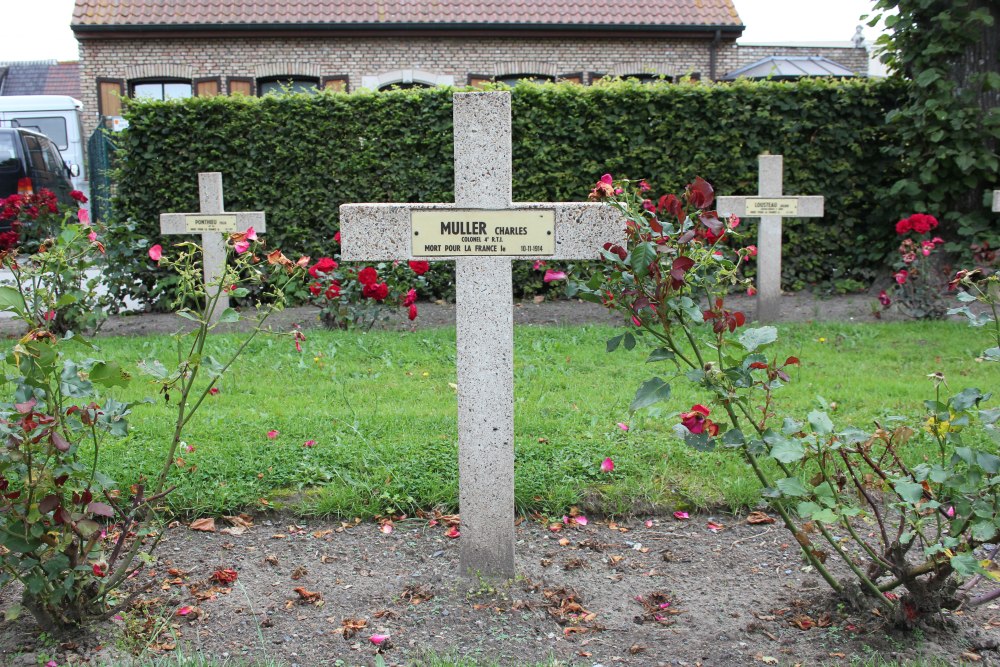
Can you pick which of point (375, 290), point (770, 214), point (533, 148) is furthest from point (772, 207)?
point (375, 290)

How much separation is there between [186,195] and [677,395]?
6.50 metres

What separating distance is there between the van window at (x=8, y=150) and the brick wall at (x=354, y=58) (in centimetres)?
221

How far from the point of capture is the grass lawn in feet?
11.7

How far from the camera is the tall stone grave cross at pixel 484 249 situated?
2863mm

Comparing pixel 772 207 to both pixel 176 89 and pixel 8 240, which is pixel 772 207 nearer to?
pixel 8 240

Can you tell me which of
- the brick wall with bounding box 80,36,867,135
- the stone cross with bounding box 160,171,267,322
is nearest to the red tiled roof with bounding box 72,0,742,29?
the brick wall with bounding box 80,36,867,135

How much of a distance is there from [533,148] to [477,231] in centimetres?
676

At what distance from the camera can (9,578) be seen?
8.02 ft

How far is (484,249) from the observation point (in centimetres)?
288

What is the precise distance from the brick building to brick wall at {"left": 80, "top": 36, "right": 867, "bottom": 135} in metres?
0.02

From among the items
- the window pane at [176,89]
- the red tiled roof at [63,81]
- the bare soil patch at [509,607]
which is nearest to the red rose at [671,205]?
the bare soil patch at [509,607]

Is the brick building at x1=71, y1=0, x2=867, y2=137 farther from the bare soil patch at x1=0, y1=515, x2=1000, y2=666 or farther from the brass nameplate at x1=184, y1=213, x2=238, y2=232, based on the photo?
the bare soil patch at x1=0, y1=515, x2=1000, y2=666

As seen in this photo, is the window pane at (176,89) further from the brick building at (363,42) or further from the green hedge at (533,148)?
the green hedge at (533,148)

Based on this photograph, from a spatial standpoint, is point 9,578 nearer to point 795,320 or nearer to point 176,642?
point 176,642
